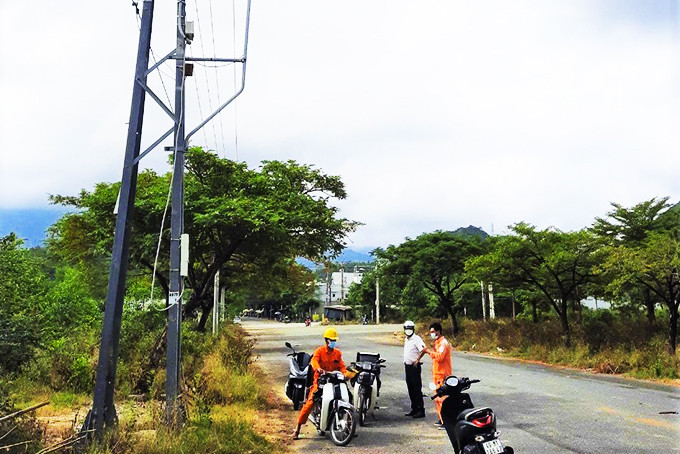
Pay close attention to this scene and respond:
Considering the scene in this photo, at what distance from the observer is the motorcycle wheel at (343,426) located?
8125 mm

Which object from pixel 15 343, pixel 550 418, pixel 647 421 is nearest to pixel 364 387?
pixel 550 418

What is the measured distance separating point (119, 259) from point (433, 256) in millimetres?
26126

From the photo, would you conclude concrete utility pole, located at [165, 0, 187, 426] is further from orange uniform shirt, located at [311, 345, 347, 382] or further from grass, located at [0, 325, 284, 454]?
orange uniform shirt, located at [311, 345, 347, 382]

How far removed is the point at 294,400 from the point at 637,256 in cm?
1293

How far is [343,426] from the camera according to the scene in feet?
26.8

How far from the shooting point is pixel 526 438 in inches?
330

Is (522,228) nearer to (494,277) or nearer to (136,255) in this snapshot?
(494,277)

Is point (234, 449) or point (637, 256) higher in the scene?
point (637, 256)

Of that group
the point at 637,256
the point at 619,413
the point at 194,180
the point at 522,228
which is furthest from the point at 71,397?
the point at 522,228

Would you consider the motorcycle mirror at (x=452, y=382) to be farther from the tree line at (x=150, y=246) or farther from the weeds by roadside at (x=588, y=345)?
the weeds by roadside at (x=588, y=345)

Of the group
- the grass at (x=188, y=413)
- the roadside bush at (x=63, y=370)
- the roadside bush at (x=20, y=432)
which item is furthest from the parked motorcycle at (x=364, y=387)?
the roadside bush at (x=63, y=370)

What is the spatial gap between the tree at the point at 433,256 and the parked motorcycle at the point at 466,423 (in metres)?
25.6

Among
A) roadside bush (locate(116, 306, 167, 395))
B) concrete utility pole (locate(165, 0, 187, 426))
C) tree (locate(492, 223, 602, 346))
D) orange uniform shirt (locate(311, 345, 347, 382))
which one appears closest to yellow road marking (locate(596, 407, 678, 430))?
orange uniform shirt (locate(311, 345, 347, 382))

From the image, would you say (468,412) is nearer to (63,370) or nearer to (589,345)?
(63,370)
